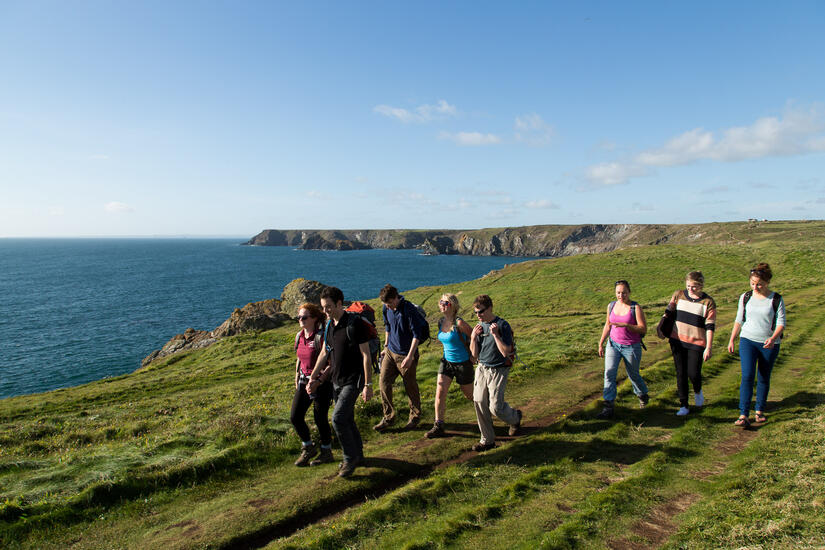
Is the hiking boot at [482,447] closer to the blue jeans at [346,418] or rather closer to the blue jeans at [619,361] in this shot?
the blue jeans at [346,418]

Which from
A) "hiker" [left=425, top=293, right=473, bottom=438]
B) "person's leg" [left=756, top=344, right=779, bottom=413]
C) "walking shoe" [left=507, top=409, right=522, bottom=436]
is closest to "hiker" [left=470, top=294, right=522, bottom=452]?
"hiker" [left=425, top=293, right=473, bottom=438]

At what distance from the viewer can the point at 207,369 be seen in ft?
102

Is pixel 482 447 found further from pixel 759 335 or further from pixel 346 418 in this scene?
pixel 759 335

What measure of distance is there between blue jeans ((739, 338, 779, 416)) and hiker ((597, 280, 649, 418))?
1734mm

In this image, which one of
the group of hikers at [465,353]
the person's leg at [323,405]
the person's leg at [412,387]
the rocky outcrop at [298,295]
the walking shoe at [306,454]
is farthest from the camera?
the rocky outcrop at [298,295]

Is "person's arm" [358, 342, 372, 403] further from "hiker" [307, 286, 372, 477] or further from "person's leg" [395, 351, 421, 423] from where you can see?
"person's leg" [395, 351, 421, 423]

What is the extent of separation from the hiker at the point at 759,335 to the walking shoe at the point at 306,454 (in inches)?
320

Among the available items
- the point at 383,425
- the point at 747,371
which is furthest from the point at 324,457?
the point at 747,371

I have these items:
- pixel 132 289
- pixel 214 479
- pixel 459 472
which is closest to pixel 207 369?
pixel 214 479

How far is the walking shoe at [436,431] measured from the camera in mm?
8438

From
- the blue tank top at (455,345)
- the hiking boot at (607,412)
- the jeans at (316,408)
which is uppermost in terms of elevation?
the blue tank top at (455,345)

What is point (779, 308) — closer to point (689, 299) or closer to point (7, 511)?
point (689, 299)

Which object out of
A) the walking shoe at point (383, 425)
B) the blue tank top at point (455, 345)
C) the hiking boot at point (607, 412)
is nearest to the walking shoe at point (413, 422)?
the walking shoe at point (383, 425)

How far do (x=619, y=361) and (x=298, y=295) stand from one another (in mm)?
45408
